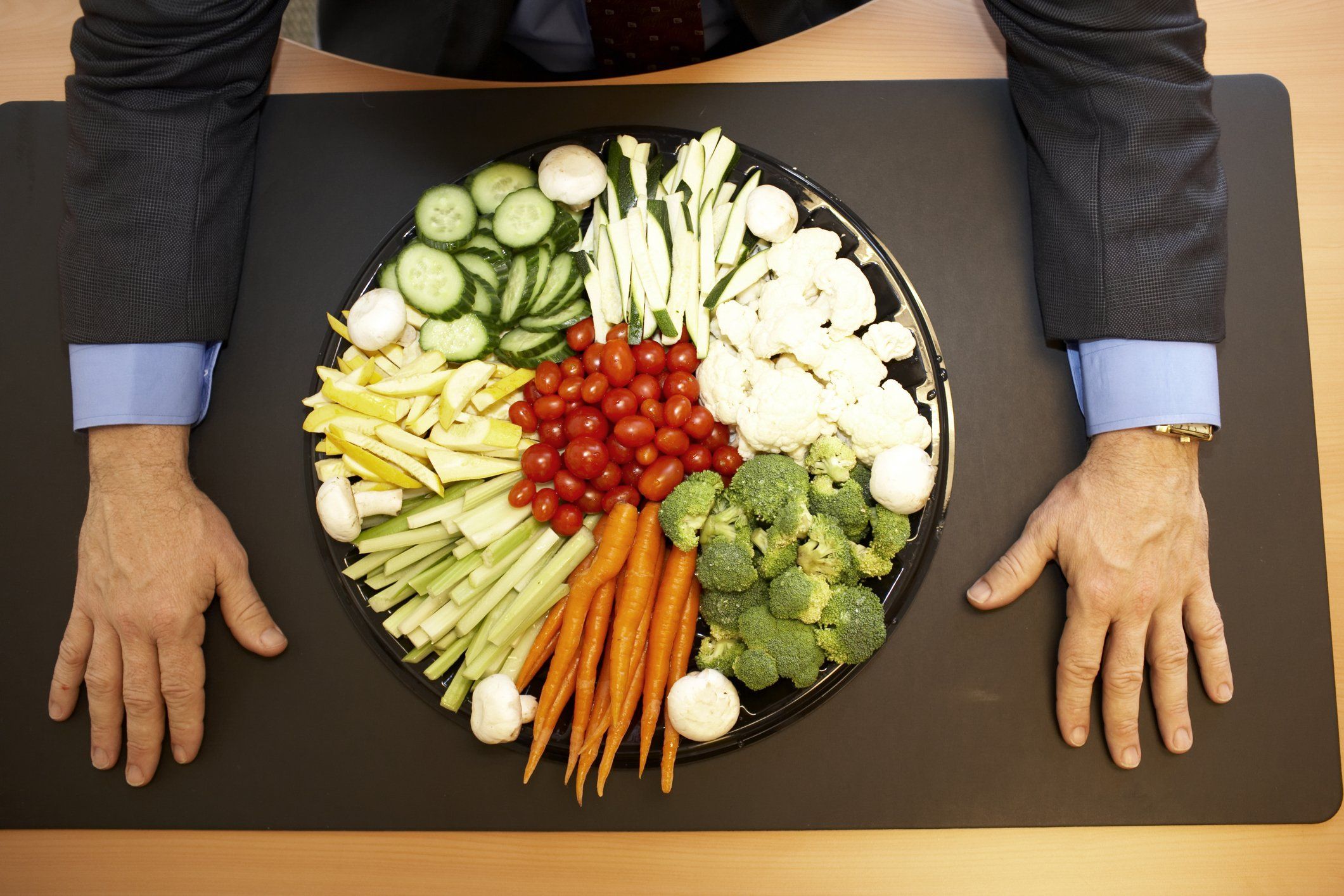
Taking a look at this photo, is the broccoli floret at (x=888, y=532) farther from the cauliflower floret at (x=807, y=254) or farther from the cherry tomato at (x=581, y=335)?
the cherry tomato at (x=581, y=335)

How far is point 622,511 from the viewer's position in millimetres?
1543

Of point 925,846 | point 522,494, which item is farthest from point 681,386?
point 925,846

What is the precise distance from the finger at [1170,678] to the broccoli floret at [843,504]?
0.60 metres

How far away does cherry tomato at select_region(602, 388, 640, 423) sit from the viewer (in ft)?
5.04

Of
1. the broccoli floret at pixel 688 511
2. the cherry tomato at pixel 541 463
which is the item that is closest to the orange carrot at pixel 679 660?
the broccoli floret at pixel 688 511

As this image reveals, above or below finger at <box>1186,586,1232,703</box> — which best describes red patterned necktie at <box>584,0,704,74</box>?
above

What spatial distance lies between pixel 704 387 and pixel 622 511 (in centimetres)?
28

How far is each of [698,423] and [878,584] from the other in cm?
44

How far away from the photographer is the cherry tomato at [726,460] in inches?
61.9

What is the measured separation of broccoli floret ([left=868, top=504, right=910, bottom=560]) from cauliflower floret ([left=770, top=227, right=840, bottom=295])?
1.43 ft

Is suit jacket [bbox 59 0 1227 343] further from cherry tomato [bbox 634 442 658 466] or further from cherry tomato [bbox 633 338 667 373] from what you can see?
cherry tomato [bbox 634 442 658 466]

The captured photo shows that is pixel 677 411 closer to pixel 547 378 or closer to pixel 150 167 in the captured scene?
pixel 547 378

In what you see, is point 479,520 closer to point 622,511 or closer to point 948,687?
point 622,511

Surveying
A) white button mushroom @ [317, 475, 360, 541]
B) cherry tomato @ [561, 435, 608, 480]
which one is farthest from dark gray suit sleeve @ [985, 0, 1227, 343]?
white button mushroom @ [317, 475, 360, 541]
